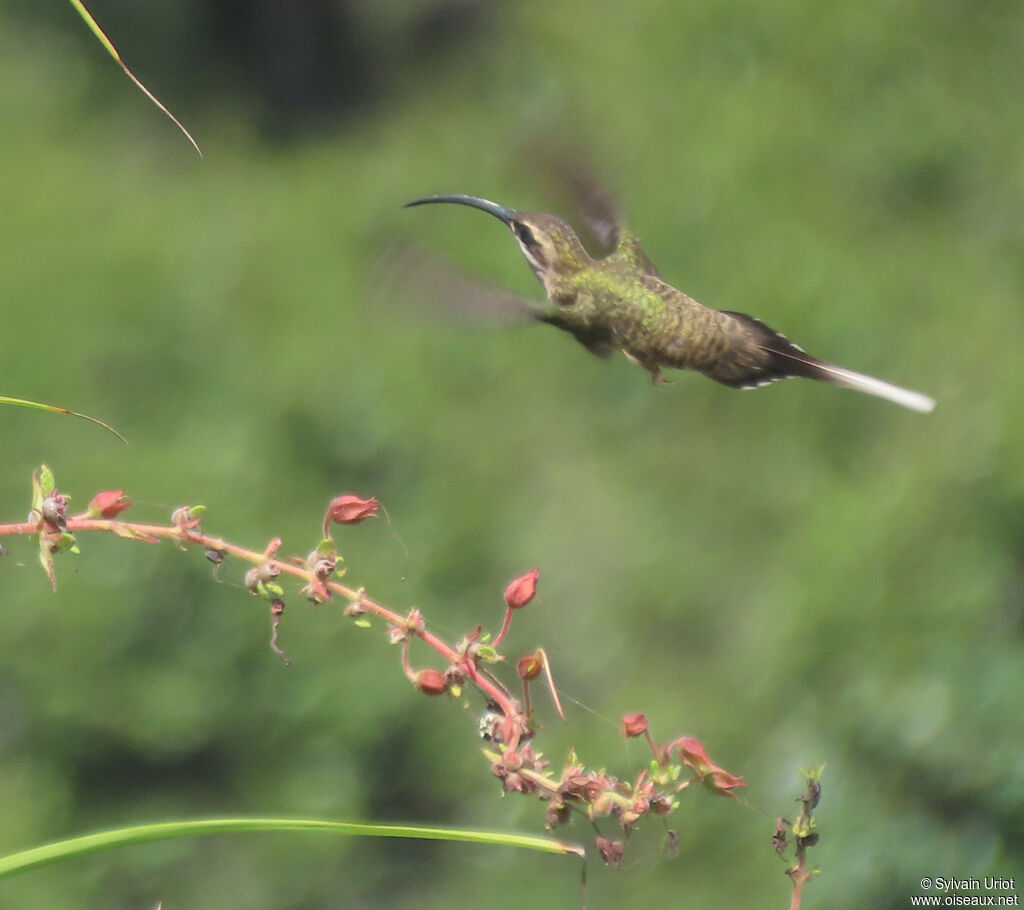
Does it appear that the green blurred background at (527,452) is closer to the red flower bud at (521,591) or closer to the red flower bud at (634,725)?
the red flower bud at (521,591)

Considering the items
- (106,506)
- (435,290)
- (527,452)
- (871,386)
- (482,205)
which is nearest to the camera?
(106,506)

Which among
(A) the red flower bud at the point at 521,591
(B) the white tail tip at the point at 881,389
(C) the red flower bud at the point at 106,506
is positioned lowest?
(C) the red flower bud at the point at 106,506

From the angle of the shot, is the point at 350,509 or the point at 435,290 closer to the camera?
the point at 350,509

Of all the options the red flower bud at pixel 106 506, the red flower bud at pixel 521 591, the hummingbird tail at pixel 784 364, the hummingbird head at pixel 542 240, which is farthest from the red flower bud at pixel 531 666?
the hummingbird head at pixel 542 240

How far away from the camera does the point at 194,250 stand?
204 inches

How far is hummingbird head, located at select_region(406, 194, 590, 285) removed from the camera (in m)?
1.65

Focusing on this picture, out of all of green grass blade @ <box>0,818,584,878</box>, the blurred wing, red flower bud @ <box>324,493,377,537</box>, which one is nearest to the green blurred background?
the blurred wing

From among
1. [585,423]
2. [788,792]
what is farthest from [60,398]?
[788,792]

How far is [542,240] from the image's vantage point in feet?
5.40

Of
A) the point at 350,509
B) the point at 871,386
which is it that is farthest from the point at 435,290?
the point at 871,386

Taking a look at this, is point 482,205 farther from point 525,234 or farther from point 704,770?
point 704,770

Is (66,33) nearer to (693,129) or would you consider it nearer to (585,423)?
(693,129)

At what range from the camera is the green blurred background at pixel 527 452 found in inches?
120

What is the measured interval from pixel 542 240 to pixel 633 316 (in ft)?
0.48
